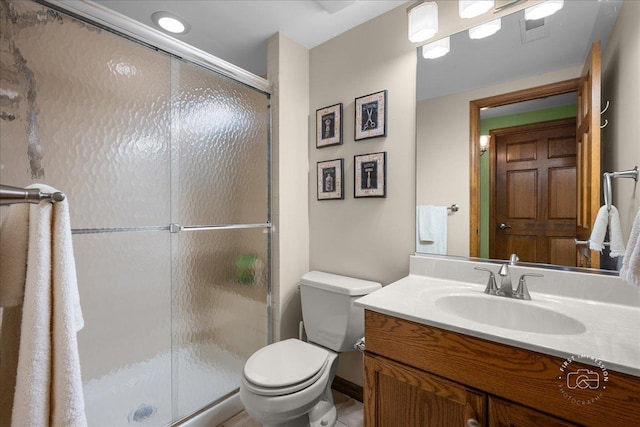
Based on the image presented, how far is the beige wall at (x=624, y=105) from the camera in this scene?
99 centimetres

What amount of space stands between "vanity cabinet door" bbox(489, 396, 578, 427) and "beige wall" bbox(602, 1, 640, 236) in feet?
2.44

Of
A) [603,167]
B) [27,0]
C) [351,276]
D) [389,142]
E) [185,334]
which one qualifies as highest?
[27,0]

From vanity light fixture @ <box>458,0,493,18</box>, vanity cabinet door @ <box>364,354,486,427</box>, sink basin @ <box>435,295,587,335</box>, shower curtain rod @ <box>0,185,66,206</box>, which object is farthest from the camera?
vanity light fixture @ <box>458,0,493,18</box>

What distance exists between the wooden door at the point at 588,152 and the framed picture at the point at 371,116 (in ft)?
2.70

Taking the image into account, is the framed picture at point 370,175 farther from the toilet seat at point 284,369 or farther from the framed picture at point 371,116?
the toilet seat at point 284,369

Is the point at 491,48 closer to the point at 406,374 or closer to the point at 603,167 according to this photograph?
the point at 603,167

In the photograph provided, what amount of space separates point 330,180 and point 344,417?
137 cm

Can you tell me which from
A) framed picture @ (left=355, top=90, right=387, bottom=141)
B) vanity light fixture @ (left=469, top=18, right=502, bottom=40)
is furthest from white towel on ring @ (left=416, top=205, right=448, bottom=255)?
vanity light fixture @ (left=469, top=18, right=502, bottom=40)

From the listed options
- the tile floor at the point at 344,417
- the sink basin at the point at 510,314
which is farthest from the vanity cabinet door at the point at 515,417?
the tile floor at the point at 344,417

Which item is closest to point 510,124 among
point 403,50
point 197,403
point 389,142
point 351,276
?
point 389,142

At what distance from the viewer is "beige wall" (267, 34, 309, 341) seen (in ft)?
5.82

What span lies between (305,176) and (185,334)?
1165mm

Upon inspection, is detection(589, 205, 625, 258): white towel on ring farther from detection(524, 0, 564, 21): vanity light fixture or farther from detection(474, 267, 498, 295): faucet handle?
detection(524, 0, 564, 21): vanity light fixture

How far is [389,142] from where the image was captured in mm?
1589
